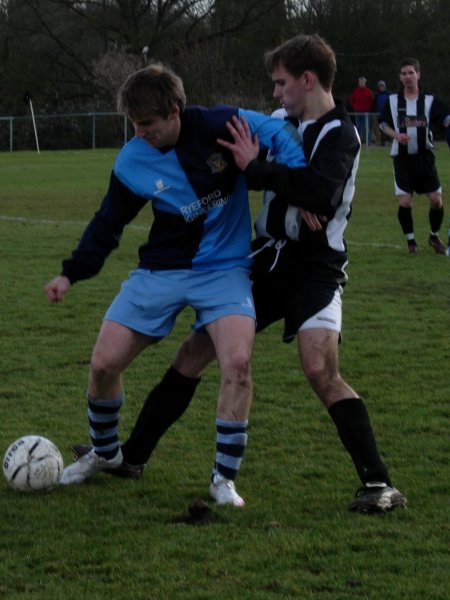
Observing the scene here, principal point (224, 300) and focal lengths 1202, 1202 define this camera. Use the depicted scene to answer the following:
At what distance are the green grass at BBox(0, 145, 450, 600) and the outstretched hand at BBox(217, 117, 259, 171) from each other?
1394mm

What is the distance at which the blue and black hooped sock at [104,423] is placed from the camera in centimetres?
513

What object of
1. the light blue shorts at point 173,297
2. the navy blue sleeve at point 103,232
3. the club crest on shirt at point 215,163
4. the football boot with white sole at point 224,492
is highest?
the club crest on shirt at point 215,163

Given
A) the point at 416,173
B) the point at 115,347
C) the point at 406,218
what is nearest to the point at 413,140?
the point at 416,173

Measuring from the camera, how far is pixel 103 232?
16.7ft

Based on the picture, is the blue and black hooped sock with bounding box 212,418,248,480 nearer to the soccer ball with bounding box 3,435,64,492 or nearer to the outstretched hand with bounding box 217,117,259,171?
the soccer ball with bounding box 3,435,64,492

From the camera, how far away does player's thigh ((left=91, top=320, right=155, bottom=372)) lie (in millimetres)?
4930

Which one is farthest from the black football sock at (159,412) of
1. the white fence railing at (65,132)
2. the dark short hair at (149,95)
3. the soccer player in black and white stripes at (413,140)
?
the white fence railing at (65,132)

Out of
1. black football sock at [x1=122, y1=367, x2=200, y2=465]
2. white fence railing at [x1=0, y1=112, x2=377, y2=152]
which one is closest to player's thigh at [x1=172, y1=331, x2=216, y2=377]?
black football sock at [x1=122, y1=367, x2=200, y2=465]

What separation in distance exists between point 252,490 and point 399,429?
1.29 m

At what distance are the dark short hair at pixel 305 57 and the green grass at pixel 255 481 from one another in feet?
5.74

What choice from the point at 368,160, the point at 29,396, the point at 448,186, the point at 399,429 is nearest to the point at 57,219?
the point at 448,186

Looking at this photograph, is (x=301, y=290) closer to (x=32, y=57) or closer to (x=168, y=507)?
(x=168, y=507)

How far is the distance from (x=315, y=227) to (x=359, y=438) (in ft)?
2.82

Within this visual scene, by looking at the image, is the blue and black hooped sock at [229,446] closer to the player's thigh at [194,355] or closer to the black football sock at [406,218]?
the player's thigh at [194,355]
